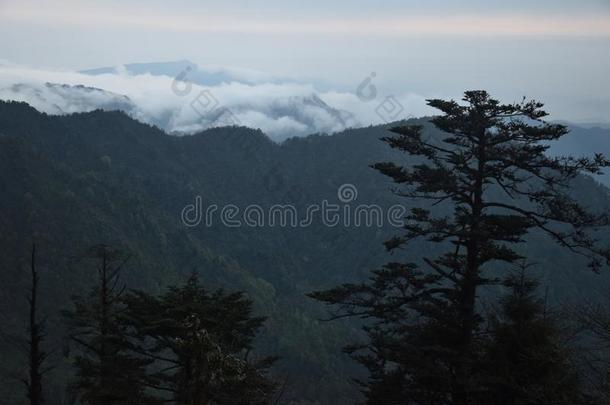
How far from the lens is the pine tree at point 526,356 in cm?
1152

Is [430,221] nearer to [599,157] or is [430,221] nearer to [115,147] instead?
[599,157]

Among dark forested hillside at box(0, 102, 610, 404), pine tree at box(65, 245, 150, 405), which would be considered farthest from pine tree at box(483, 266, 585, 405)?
dark forested hillside at box(0, 102, 610, 404)

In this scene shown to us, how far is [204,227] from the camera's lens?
427 ft

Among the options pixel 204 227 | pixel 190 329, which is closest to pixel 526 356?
pixel 190 329

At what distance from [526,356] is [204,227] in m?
121

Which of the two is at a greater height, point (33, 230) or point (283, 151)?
point (283, 151)

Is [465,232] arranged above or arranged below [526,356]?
above

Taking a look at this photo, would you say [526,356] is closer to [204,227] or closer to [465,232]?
[465,232]

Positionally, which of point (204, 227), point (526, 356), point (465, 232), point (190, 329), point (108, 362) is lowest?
point (108, 362)

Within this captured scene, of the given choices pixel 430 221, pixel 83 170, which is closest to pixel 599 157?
pixel 430 221

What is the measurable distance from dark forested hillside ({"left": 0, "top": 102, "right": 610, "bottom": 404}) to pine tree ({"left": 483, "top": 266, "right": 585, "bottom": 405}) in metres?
Result: 42.8

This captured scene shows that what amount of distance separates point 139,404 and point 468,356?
7202mm

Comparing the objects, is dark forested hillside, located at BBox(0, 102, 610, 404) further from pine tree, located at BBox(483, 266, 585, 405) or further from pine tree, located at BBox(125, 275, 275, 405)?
pine tree, located at BBox(483, 266, 585, 405)

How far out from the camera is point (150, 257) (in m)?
94.9
